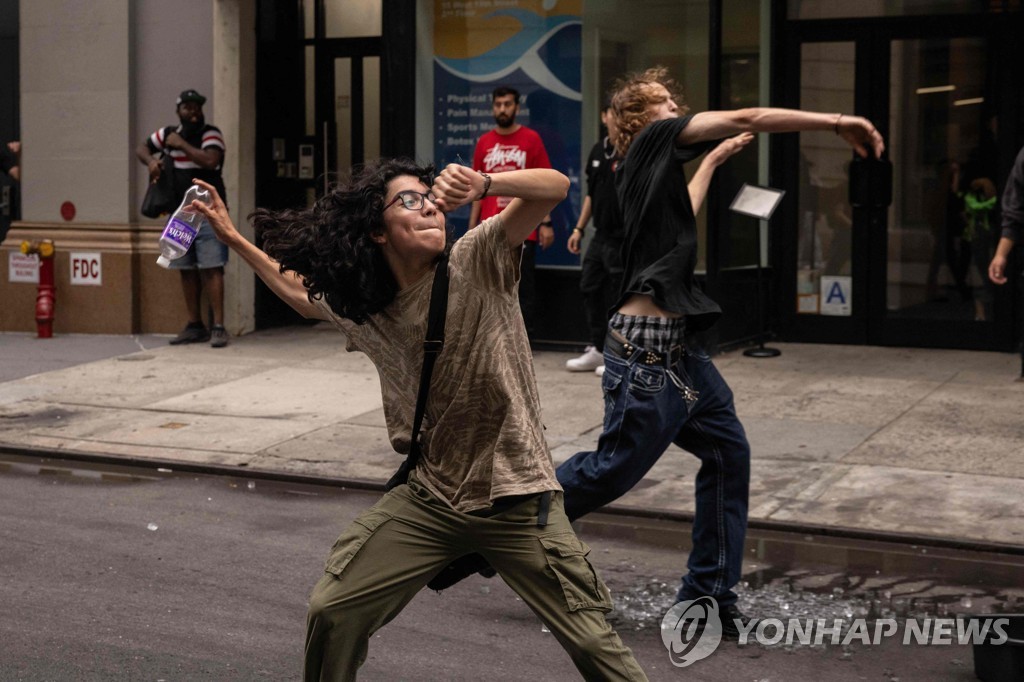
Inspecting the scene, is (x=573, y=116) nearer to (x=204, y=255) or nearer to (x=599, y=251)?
(x=599, y=251)

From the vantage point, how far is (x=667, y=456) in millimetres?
8148

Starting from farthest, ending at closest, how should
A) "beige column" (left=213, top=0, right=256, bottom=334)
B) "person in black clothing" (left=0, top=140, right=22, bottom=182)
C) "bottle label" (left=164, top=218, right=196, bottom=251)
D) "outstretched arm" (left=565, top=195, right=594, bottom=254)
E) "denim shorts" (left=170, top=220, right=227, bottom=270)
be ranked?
1. "person in black clothing" (left=0, top=140, right=22, bottom=182)
2. "beige column" (left=213, top=0, right=256, bottom=334)
3. "denim shorts" (left=170, top=220, right=227, bottom=270)
4. "outstretched arm" (left=565, top=195, right=594, bottom=254)
5. "bottle label" (left=164, top=218, right=196, bottom=251)

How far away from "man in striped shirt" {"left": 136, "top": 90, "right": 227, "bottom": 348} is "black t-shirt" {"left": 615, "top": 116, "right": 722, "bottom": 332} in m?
7.38

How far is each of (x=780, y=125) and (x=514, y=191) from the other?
4.96 ft

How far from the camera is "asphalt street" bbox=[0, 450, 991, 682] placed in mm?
4957

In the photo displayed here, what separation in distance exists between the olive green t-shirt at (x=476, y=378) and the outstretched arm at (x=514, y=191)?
0.05 meters

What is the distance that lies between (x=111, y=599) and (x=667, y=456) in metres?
3.42

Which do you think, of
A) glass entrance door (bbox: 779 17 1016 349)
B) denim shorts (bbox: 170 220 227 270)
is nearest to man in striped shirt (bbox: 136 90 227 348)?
denim shorts (bbox: 170 220 227 270)

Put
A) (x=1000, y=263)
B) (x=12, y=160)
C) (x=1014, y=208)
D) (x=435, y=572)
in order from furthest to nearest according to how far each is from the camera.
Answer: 1. (x=12, y=160)
2. (x=1014, y=208)
3. (x=1000, y=263)
4. (x=435, y=572)

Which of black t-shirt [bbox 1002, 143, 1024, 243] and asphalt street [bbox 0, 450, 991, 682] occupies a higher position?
black t-shirt [bbox 1002, 143, 1024, 243]

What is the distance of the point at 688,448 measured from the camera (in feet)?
17.1

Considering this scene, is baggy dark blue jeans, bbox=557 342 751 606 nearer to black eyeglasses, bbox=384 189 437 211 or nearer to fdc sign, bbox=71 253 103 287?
black eyeglasses, bbox=384 189 437 211

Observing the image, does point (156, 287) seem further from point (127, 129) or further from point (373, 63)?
point (373, 63)

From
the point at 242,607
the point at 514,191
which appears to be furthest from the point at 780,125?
the point at 242,607
